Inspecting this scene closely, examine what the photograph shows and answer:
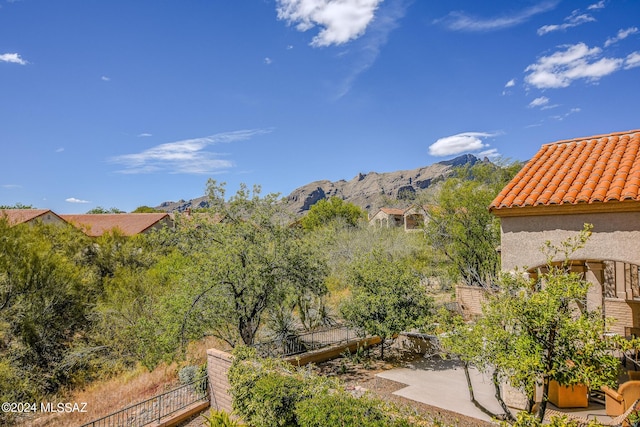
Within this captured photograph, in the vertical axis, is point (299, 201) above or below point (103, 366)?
above

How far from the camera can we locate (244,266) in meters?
12.4

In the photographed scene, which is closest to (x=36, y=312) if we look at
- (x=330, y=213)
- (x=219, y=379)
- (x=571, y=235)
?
(x=219, y=379)

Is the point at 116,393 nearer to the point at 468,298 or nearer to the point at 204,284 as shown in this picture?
the point at 204,284

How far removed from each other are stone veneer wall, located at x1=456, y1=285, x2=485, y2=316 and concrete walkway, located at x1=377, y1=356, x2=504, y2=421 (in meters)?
7.53

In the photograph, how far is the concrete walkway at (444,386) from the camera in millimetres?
9672

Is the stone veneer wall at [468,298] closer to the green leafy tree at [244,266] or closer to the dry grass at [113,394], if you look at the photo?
the green leafy tree at [244,266]

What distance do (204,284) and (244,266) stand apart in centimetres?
137

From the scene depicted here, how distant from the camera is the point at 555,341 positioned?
453 cm

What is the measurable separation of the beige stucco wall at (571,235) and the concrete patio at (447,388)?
12.0 feet

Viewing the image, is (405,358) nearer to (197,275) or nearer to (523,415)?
(197,275)

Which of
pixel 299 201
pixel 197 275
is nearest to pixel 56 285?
pixel 197 275

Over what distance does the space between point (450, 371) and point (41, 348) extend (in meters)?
17.9

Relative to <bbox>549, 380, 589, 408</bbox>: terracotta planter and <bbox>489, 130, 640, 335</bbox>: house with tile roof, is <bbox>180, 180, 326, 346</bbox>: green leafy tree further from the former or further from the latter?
<bbox>549, 380, 589, 408</bbox>: terracotta planter

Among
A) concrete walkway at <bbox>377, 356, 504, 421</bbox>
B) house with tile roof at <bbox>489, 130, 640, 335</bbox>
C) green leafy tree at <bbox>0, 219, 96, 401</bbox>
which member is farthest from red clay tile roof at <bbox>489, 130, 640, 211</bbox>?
green leafy tree at <bbox>0, 219, 96, 401</bbox>
